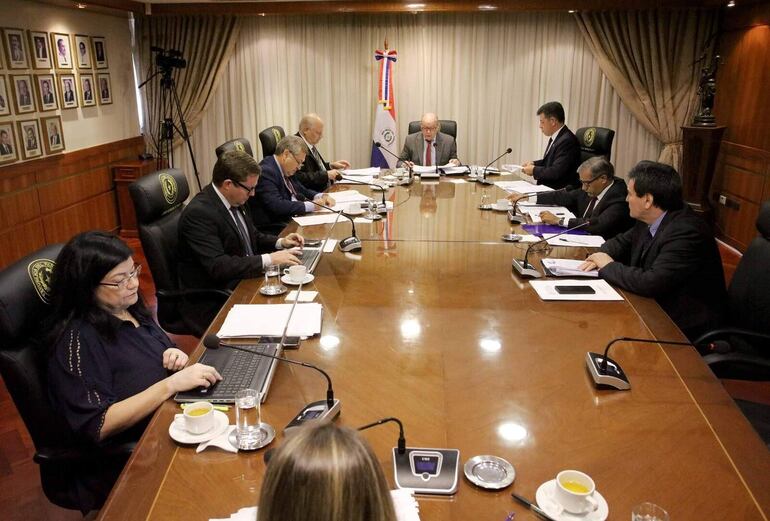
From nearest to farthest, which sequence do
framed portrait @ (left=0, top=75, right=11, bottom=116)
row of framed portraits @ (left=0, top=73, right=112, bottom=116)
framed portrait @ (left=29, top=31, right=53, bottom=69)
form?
framed portrait @ (left=0, top=75, right=11, bottom=116), row of framed portraits @ (left=0, top=73, right=112, bottom=116), framed portrait @ (left=29, top=31, right=53, bottom=69)

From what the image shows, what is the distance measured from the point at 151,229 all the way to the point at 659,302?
7.01 feet

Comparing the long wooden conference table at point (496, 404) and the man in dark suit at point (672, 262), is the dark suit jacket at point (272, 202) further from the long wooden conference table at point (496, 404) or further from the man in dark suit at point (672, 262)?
the man in dark suit at point (672, 262)

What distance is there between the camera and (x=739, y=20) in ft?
17.2

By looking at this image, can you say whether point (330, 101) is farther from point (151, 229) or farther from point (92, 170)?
point (151, 229)

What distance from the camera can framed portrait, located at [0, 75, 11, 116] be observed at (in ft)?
13.8

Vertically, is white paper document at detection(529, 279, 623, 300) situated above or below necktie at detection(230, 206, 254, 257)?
below

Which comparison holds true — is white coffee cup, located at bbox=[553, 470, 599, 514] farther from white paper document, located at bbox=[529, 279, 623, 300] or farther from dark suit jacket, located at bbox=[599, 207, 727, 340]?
dark suit jacket, located at bbox=[599, 207, 727, 340]

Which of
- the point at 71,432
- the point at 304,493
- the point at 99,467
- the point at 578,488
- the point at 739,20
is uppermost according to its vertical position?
the point at 739,20

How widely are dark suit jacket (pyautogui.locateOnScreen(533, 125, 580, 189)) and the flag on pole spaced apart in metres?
Answer: 2.04

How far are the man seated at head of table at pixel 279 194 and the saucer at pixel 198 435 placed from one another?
7.32 feet

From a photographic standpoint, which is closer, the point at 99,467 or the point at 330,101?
the point at 99,467

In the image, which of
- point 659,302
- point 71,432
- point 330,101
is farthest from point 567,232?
point 330,101

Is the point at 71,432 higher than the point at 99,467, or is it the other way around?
the point at 71,432

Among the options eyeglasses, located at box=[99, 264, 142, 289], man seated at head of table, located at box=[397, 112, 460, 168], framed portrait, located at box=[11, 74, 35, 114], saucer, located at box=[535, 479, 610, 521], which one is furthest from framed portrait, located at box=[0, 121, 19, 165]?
saucer, located at box=[535, 479, 610, 521]
